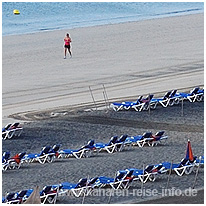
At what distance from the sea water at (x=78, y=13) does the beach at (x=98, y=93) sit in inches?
222

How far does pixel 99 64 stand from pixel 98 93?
6.17 m

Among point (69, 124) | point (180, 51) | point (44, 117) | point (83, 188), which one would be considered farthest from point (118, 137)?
point (180, 51)

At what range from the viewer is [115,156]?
59.1ft

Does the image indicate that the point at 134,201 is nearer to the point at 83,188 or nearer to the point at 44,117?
the point at 83,188

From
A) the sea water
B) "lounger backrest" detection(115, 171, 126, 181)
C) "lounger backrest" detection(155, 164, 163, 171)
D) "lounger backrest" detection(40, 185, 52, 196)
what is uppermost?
the sea water

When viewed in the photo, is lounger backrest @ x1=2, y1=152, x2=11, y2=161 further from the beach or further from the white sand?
the white sand

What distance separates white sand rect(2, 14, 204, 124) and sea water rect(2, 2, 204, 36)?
200 inches

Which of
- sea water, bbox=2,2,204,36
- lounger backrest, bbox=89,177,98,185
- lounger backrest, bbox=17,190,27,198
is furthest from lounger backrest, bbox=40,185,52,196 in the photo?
sea water, bbox=2,2,204,36

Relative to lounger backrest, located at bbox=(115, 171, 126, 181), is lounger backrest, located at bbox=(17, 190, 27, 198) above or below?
below

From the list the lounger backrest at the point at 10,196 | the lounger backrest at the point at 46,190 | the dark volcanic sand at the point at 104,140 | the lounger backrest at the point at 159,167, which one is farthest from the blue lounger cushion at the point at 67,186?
the lounger backrest at the point at 159,167

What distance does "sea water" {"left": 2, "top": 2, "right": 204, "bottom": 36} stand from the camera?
162ft

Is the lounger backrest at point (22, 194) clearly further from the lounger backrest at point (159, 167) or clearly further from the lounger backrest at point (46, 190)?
the lounger backrest at point (159, 167)

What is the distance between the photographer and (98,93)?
25594mm

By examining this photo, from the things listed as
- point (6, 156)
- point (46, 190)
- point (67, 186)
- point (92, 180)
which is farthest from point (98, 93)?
point (46, 190)
